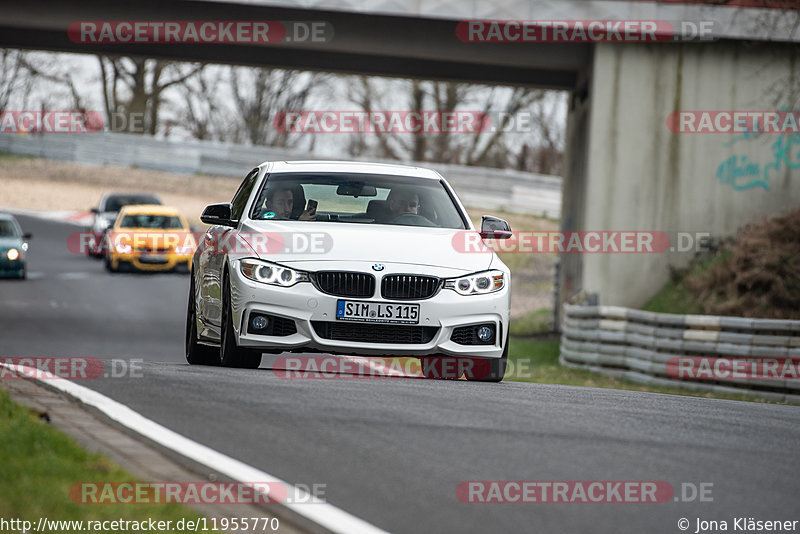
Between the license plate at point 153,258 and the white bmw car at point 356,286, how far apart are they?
73.6 feet

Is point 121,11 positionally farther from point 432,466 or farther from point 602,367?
point 432,466

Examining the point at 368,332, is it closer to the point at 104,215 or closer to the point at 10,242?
the point at 10,242

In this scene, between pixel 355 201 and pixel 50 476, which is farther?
pixel 355 201

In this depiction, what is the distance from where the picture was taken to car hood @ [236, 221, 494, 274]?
9.88 metres

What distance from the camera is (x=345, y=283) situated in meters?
9.81

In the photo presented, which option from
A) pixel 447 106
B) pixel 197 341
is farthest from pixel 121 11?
pixel 447 106

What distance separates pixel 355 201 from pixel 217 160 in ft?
156


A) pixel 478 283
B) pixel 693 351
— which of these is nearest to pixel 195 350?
pixel 478 283

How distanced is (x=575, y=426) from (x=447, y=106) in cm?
5168

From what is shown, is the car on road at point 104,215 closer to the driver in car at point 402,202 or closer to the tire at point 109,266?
the tire at point 109,266

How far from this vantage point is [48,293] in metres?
29.4

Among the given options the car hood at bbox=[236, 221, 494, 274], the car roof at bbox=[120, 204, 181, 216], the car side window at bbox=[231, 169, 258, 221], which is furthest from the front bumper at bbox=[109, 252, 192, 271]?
the car hood at bbox=[236, 221, 494, 274]

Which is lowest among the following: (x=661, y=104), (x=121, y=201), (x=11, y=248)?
(x=11, y=248)

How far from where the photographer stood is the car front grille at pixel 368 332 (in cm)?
980
